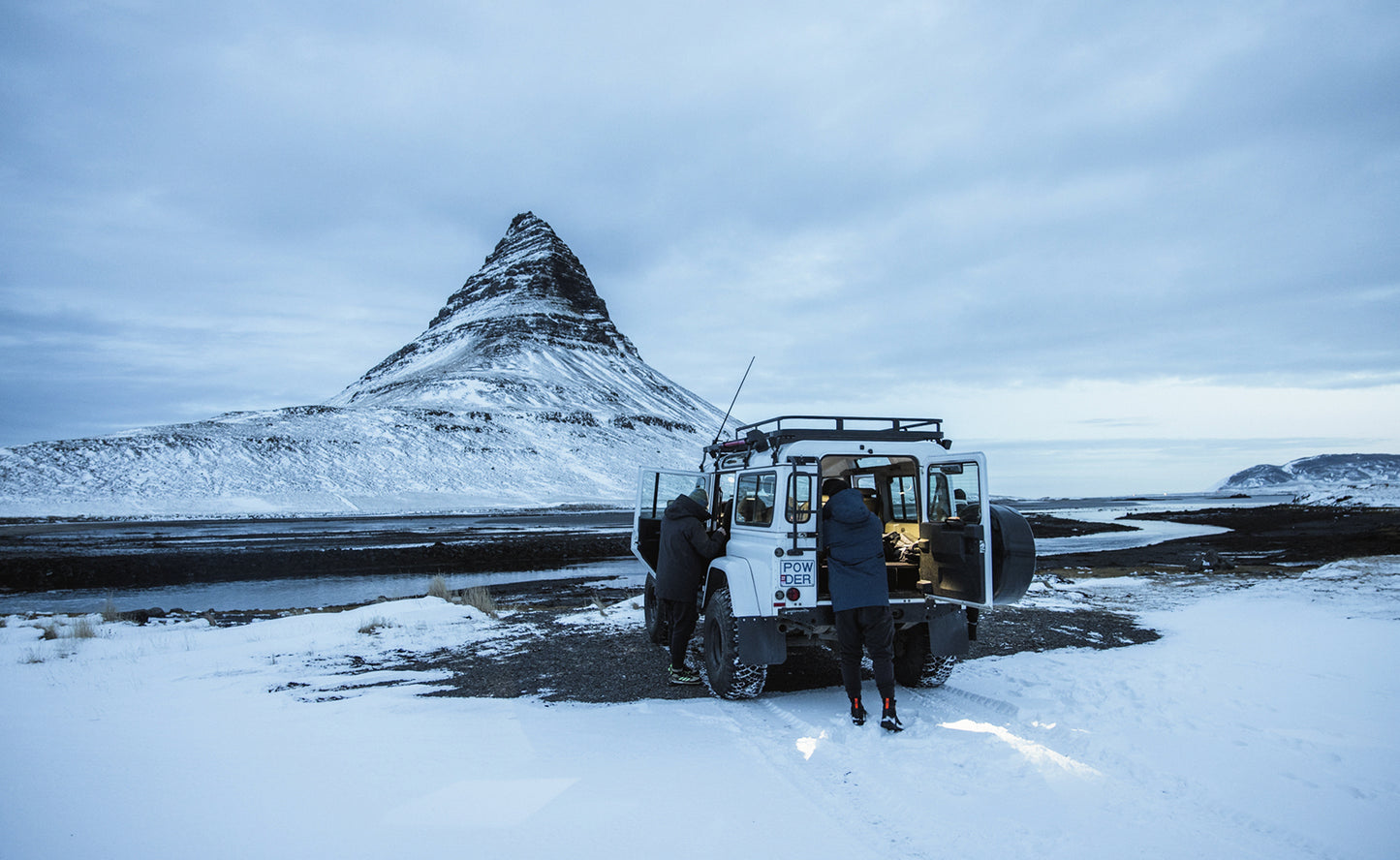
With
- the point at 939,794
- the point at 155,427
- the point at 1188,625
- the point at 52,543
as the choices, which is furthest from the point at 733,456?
the point at 155,427

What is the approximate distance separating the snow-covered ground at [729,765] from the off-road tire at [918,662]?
0.65 feet

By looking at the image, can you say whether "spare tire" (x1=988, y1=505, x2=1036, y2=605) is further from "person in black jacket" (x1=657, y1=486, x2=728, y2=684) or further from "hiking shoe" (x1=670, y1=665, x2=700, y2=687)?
"hiking shoe" (x1=670, y1=665, x2=700, y2=687)

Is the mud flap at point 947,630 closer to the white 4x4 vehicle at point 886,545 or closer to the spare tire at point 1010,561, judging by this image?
the white 4x4 vehicle at point 886,545

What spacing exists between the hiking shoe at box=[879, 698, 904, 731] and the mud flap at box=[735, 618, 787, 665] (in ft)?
3.52

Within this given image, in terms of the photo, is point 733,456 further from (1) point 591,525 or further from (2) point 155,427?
(2) point 155,427

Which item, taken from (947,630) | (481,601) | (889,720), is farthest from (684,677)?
(481,601)

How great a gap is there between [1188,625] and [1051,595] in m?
4.19

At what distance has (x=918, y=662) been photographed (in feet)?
24.0

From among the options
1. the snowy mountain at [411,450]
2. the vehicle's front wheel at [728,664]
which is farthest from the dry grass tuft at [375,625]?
the snowy mountain at [411,450]

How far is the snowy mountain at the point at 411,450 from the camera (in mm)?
66062

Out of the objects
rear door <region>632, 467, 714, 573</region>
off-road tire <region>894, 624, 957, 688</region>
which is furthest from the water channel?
off-road tire <region>894, 624, 957, 688</region>

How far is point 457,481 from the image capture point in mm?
81375

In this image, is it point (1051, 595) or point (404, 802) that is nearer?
point (404, 802)

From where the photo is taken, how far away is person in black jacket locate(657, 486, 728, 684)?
7.71 meters
